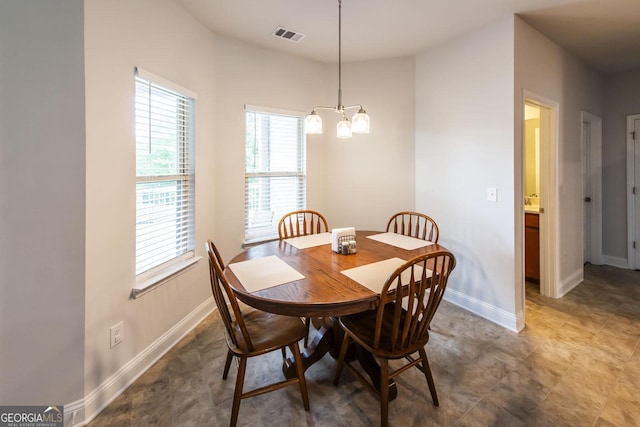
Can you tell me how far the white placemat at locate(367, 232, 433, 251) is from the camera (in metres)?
2.12

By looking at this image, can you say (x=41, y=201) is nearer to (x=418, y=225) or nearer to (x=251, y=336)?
(x=251, y=336)

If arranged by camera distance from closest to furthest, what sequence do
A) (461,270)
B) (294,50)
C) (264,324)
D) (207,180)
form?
(264,324), (207,180), (461,270), (294,50)

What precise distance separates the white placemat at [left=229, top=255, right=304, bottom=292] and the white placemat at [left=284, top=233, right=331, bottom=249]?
1.18ft

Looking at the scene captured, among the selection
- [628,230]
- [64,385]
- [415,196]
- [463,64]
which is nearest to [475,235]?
[415,196]

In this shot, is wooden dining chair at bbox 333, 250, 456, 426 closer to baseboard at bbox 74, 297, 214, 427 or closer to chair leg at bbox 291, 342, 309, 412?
chair leg at bbox 291, 342, 309, 412

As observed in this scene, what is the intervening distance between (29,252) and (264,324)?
1208mm

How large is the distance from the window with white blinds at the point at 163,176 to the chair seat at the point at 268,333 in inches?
35.9

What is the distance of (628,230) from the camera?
3787 millimetres

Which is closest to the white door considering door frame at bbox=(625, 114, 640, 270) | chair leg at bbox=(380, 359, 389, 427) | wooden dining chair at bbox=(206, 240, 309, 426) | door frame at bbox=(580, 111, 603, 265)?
door frame at bbox=(580, 111, 603, 265)

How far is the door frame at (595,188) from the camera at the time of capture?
378 centimetres

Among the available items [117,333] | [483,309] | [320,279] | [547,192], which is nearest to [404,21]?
[547,192]

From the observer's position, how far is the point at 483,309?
264 cm

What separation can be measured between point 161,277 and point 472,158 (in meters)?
2.81

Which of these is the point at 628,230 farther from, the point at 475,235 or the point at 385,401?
the point at 385,401
